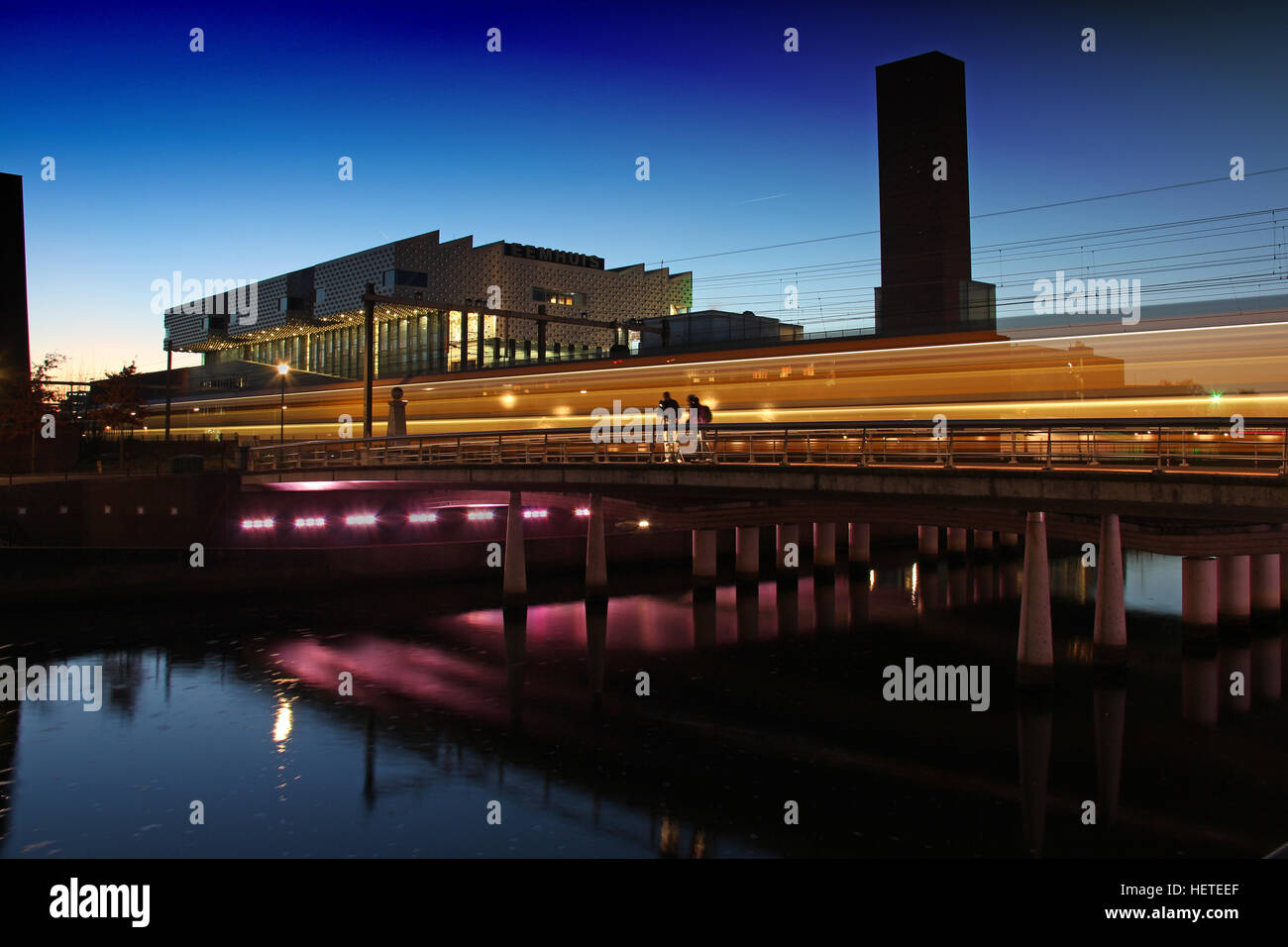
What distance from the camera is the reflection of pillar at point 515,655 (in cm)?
2269

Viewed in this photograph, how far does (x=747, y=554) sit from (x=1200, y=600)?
1803 cm

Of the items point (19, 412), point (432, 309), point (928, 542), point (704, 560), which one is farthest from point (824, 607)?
point (432, 309)

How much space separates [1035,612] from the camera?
72.6 ft

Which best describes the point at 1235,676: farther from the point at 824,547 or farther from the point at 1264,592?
the point at 824,547

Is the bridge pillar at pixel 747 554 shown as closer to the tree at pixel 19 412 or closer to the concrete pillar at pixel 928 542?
the concrete pillar at pixel 928 542

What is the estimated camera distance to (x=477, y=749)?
19.6 m

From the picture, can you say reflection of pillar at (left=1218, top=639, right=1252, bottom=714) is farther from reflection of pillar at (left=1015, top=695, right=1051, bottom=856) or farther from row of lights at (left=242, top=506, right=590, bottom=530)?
row of lights at (left=242, top=506, right=590, bottom=530)

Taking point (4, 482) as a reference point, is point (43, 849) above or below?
below

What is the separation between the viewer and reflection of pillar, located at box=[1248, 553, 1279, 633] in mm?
29844
